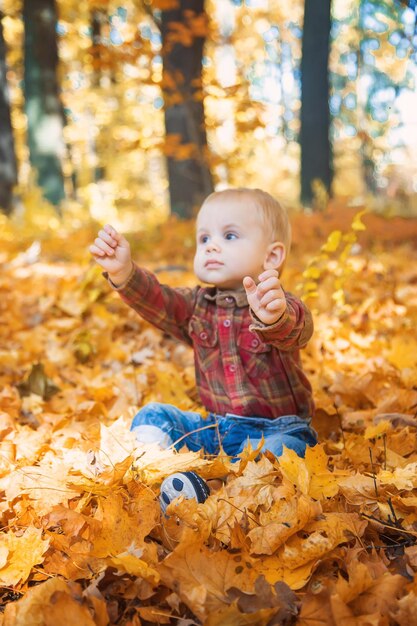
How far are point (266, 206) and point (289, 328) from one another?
1.62ft

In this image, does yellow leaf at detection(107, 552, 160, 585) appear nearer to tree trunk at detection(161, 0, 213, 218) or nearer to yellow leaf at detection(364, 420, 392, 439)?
yellow leaf at detection(364, 420, 392, 439)

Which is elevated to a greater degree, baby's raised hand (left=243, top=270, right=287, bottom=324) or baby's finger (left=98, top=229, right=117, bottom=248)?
baby's finger (left=98, top=229, right=117, bottom=248)

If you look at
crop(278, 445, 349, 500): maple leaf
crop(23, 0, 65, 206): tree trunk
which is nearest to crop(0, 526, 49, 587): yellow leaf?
crop(278, 445, 349, 500): maple leaf

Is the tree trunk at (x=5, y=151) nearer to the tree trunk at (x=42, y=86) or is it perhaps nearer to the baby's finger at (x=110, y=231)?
the tree trunk at (x=42, y=86)

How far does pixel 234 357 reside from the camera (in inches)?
78.4

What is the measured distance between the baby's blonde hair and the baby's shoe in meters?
0.90

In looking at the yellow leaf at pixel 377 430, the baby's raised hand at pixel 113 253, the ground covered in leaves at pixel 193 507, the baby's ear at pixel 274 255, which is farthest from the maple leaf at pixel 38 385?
the yellow leaf at pixel 377 430

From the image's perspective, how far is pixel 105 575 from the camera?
1236mm

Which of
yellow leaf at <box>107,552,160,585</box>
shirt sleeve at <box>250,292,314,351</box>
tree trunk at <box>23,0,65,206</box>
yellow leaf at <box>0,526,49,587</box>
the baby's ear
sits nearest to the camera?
yellow leaf at <box>107,552,160,585</box>

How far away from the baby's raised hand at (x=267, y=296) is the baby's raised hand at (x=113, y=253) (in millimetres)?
514

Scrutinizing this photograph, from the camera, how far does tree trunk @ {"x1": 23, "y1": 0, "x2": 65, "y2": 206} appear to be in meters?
9.28

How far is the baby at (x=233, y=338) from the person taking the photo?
1.92m

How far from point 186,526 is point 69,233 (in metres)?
6.12

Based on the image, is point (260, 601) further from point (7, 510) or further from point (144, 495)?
point (7, 510)
